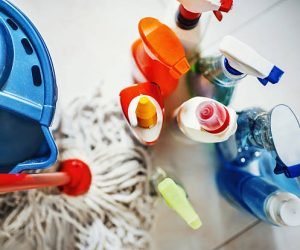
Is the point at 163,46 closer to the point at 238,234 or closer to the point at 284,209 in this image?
the point at 284,209

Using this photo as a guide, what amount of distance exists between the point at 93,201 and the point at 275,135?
1.07 feet

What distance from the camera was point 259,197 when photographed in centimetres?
73

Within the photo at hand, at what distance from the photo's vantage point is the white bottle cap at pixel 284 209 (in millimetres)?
650

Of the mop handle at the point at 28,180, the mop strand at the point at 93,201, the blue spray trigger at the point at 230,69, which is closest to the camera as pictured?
the mop handle at the point at 28,180

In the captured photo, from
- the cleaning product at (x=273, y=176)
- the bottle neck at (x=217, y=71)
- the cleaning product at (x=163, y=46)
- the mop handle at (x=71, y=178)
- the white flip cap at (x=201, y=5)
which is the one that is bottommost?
the mop handle at (x=71, y=178)

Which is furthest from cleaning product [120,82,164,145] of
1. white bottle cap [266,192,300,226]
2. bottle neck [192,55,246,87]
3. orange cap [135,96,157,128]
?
white bottle cap [266,192,300,226]

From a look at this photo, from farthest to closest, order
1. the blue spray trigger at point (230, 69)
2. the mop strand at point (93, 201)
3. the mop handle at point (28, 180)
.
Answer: the mop strand at point (93, 201) < the blue spray trigger at point (230, 69) < the mop handle at point (28, 180)

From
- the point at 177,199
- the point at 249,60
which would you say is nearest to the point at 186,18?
the point at 249,60

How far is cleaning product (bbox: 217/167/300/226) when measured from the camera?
0.65m

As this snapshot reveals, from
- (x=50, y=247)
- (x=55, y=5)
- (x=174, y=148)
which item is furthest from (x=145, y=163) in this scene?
(x=55, y=5)

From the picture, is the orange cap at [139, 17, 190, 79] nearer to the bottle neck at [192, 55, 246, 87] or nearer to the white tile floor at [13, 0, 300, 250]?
the bottle neck at [192, 55, 246, 87]

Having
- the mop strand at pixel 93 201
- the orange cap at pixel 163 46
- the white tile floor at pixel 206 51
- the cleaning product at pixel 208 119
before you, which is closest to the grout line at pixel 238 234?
the white tile floor at pixel 206 51

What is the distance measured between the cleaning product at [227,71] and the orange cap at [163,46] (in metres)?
0.06

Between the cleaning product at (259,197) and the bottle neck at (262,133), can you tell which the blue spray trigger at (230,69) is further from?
the cleaning product at (259,197)
